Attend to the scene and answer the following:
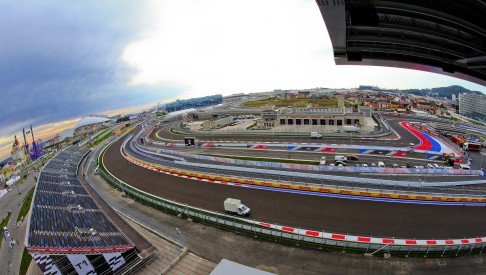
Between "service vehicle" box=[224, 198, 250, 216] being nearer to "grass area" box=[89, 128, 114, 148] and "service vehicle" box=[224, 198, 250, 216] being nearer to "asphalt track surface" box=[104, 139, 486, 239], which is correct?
"asphalt track surface" box=[104, 139, 486, 239]

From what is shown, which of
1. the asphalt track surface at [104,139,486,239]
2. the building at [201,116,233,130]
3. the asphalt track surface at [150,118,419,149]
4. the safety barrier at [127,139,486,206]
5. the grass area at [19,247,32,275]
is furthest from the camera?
the building at [201,116,233,130]

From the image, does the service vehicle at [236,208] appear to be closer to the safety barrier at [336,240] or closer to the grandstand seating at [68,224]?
the safety barrier at [336,240]

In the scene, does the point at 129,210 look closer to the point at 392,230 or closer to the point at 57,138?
the point at 392,230

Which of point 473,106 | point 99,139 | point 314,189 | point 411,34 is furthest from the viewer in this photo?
point 473,106

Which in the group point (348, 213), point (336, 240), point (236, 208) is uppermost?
point (236, 208)

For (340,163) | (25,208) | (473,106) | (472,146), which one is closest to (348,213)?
(340,163)

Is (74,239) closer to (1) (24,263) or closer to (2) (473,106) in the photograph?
(1) (24,263)

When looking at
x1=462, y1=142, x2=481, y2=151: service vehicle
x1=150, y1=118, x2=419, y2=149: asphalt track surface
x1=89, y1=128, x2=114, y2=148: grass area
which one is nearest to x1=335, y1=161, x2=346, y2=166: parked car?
x1=150, y1=118, x2=419, y2=149: asphalt track surface
